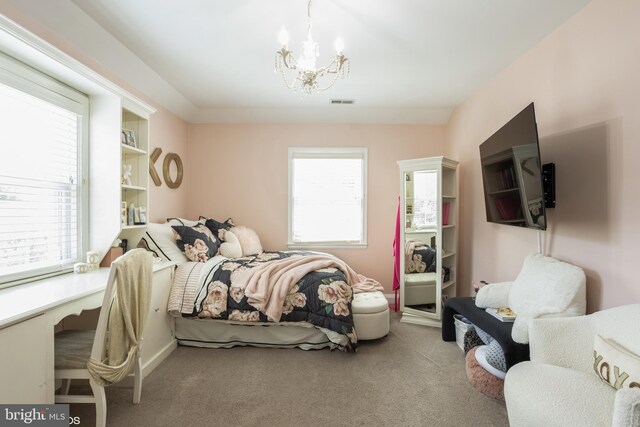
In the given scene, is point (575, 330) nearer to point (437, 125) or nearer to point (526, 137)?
point (526, 137)

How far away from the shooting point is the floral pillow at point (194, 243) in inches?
118

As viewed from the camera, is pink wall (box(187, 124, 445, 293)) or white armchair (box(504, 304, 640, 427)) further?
pink wall (box(187, 124, 445, 293))

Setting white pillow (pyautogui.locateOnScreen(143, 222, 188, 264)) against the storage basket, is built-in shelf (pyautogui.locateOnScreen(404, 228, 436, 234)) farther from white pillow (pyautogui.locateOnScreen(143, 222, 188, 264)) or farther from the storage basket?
white pillow (pyautogui.locateOnScreen(143, 222, 188, 264))

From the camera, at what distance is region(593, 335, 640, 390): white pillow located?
131 cm

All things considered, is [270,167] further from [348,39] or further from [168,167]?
[348,39]

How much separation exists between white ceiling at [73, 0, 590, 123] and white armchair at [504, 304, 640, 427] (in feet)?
6.38

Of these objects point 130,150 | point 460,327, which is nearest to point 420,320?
point 460,327

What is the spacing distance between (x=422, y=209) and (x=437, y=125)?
5.01 feet

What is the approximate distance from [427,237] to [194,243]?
2454 mm

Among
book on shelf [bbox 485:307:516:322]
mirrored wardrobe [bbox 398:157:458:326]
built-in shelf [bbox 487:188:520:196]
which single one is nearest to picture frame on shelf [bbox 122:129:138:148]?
mirrored wardrobe [bbox 398:157:458:326]

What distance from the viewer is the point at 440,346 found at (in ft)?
9.32

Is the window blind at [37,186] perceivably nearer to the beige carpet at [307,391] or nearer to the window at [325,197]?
the beige carpet at [307,391]

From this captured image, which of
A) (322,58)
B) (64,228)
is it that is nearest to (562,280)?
(322,58)

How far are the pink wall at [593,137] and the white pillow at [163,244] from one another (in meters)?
3.08
